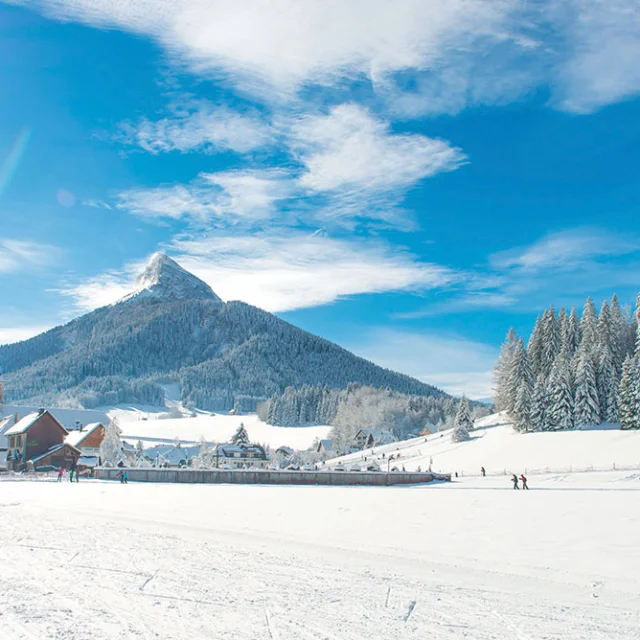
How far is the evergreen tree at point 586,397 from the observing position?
213 feet

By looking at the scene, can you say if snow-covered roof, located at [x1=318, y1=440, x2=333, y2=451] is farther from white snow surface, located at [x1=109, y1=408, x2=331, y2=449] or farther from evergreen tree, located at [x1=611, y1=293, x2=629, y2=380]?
evergreen tree, located at [x1=611, y1=293, x2=629, y2=380]

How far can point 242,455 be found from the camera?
338ft

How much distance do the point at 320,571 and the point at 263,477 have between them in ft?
88.3

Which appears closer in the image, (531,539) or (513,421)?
(531,539)

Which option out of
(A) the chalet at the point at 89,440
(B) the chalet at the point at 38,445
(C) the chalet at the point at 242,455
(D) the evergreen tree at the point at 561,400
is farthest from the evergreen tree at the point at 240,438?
(D) the evergreen tree at the point at 561,400

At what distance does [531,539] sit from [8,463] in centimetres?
6900

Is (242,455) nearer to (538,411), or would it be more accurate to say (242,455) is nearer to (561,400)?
(538,411)

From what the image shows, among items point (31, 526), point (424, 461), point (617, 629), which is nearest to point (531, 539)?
point (617, 629)

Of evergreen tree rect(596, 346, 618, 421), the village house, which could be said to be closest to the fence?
evergreen tree rect(596, 346, 618, 421)

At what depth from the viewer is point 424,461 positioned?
66.2 metres

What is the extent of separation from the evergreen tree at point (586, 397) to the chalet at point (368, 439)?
58377 millimetres

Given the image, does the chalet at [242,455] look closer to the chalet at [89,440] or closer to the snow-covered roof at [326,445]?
the snow-covered roof at [326,445]

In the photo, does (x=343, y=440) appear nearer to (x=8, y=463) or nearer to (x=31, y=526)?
(x=8, y=463)

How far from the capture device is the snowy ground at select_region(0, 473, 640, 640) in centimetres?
922
